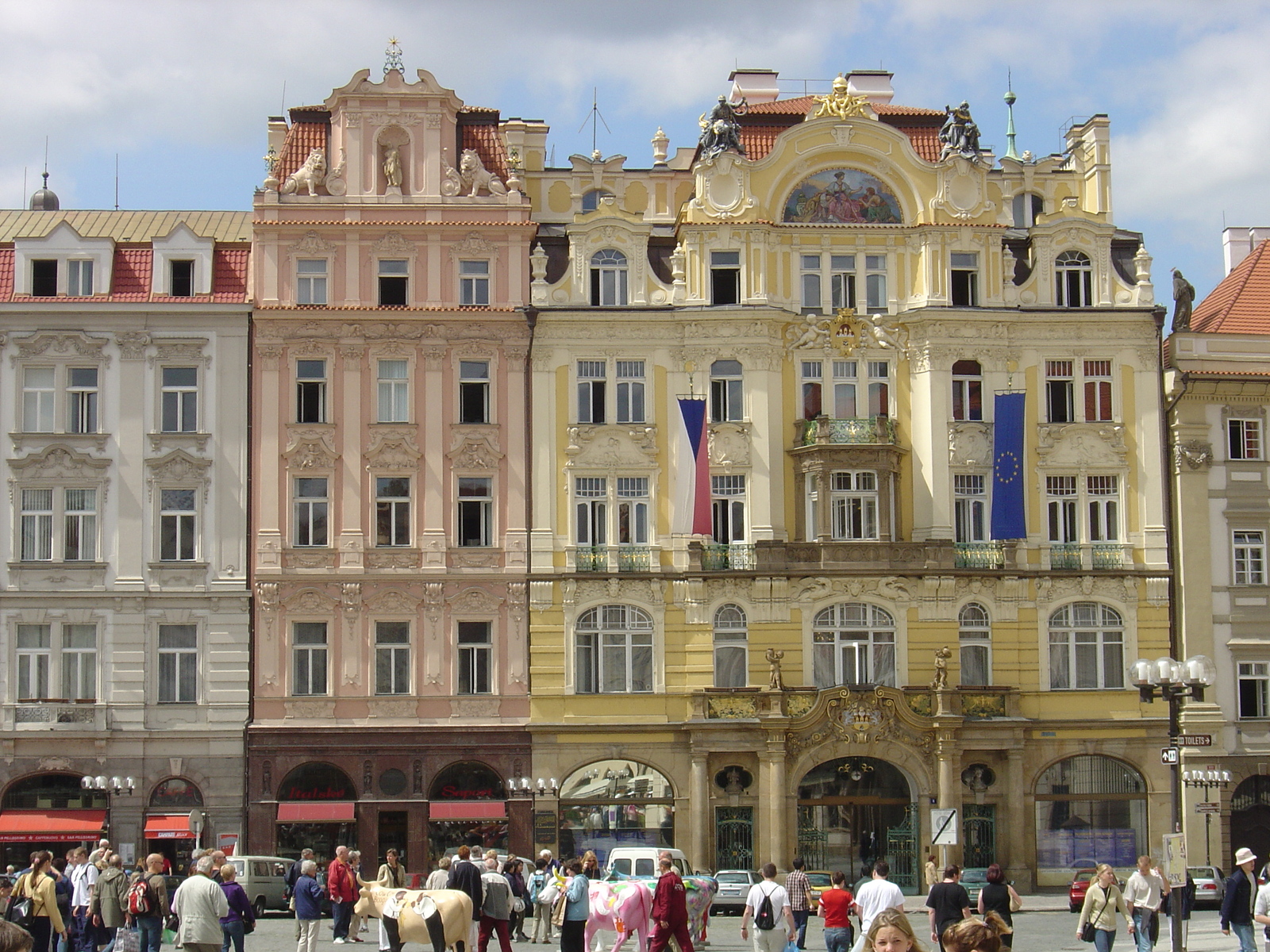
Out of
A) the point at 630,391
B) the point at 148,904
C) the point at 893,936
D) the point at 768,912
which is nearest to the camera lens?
the point at 893,936

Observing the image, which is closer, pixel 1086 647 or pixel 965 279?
pixel 1086 647

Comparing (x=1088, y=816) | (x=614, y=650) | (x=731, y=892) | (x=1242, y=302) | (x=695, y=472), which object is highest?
(x=1242, y=302)

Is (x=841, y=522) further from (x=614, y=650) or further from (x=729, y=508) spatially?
(x=614, y=650)

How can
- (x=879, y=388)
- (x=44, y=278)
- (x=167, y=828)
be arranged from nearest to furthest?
(x=167, y=828), (x=44, y=278), (x=879, y=388)

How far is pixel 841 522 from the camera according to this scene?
54.5 m

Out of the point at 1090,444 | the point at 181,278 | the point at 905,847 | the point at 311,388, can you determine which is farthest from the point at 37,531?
the point at 1090,444

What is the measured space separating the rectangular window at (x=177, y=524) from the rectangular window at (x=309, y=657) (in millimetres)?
3651

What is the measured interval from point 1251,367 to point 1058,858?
15.0 metres

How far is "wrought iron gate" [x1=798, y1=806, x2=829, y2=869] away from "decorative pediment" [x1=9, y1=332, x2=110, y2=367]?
76.5ft

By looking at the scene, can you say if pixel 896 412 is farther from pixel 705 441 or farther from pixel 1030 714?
pixel 1030 714

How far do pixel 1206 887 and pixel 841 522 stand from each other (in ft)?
44.5

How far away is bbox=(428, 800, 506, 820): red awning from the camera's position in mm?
52906

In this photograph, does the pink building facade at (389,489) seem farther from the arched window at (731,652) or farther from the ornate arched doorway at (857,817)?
the ornate arched doorway at (857,817)

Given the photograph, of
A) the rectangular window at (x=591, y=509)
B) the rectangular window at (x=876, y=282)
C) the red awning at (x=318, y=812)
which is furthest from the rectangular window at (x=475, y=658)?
the rectangular window at (x=876, y=282)
